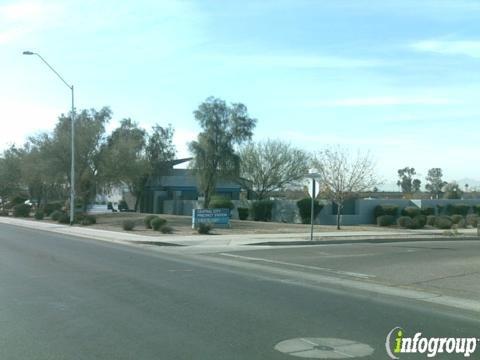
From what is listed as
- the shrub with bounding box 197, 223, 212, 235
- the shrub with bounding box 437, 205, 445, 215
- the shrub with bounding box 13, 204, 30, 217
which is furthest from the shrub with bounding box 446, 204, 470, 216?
the shrub with bounding box 13, 204, 30, 217

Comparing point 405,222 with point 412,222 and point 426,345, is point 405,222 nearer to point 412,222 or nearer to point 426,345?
point 412,222

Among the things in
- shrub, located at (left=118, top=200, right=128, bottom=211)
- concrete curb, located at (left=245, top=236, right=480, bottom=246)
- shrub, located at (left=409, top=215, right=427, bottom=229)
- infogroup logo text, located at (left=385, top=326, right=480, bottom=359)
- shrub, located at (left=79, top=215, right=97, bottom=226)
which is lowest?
infogroup logo text, located at (left=385, top=326, right=480, bottom=359)

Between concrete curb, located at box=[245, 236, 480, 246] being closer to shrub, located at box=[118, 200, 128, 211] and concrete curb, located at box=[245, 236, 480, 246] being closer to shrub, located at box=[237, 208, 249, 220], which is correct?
shrub, located at box=[237, 208, 249, 220]

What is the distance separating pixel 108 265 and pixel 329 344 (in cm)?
1016

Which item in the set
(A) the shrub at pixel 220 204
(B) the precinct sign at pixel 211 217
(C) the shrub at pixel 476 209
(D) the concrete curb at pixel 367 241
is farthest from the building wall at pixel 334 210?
(D) the concrete curb at pixel 367 241

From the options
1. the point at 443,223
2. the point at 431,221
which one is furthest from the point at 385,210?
the point at 443,223

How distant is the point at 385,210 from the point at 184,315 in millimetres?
37431

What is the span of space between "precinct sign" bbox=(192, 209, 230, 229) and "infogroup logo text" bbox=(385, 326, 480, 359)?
87.8 feet

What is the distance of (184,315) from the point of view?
31.8ft

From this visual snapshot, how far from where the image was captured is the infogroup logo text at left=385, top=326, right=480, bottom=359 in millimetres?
7684

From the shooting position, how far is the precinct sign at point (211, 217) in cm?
3512

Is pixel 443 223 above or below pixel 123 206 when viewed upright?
below


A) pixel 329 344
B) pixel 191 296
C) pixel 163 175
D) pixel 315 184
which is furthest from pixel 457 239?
pixel 163 175

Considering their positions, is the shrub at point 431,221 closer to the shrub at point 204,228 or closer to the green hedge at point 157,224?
the shrub at point 204,228
